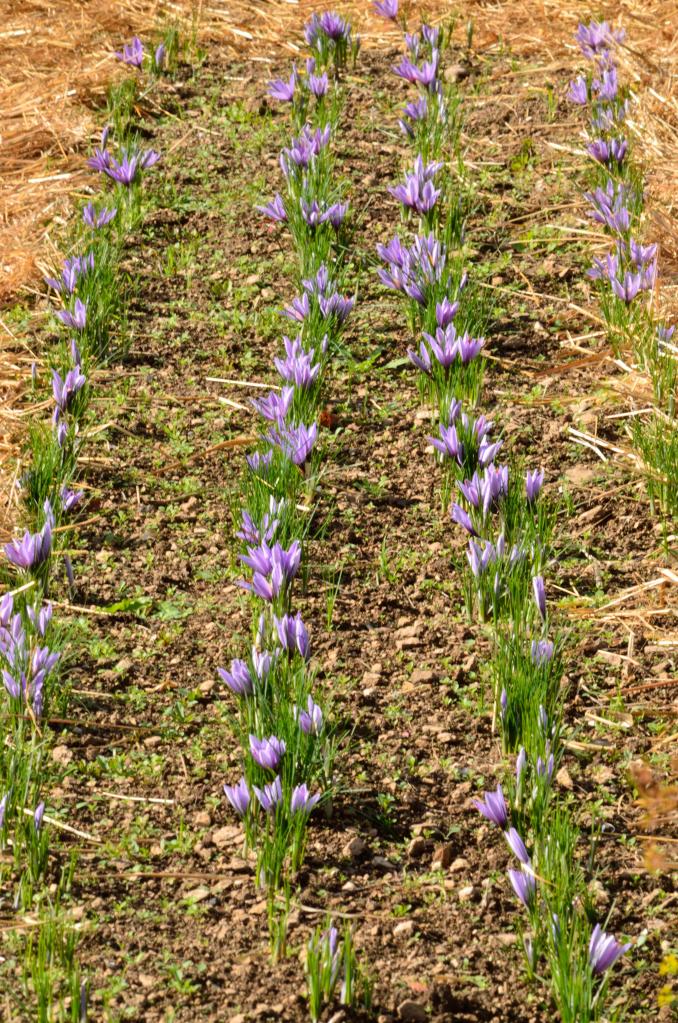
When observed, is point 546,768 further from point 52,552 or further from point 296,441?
point 52,552

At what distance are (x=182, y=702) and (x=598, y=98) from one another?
3434 millimetres

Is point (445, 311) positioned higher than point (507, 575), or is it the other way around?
point (445, 311)

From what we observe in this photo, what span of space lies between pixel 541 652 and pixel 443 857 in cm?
50

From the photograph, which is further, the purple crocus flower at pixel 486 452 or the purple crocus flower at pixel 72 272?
the purple crocus flower at pixel 72 272

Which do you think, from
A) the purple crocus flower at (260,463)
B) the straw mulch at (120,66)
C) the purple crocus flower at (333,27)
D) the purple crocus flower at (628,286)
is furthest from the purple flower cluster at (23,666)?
the purple crocus flower at (333,27)

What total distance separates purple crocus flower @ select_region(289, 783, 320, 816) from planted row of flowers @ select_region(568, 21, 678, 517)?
1.46 meters

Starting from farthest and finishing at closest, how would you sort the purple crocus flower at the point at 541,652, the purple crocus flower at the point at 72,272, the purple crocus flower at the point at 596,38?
the purple crocus flower at the point at 596,38, the purple crocus flower at the point at 72,272, the purple crocus flower at the point at 541,652

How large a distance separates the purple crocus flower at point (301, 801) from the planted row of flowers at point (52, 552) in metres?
0.45

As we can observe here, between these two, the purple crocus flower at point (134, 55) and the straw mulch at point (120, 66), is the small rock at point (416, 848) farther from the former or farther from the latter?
the purple crocus flower at point (134, 55)

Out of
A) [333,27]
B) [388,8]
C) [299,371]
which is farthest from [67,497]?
[388,8]

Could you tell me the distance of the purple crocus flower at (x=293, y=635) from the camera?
120 inches

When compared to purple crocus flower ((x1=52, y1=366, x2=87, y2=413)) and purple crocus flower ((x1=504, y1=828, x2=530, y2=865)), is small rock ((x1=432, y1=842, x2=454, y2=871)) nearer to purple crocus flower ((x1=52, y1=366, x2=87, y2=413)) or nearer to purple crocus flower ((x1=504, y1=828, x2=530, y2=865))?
purple crocus flower ((x1=504, y1=828, x2=530, y2=865))

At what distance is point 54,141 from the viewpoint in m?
5.80

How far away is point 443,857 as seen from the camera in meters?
2.85
